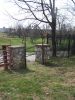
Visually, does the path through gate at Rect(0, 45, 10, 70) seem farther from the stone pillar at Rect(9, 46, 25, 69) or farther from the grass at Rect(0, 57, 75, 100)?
the grass at Rect(0, 57, 75, 100)

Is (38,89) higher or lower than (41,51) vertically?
lower

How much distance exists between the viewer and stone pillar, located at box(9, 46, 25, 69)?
12.4m

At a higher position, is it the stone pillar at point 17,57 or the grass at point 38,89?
the stone pillar at point 17,57

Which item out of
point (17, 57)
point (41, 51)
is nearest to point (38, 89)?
point (17, 57)

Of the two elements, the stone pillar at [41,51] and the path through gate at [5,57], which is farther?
the stone pillar at [41,51]

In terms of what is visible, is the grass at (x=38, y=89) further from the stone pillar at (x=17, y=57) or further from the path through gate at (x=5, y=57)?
the stone pillar at (x=17, y=57)

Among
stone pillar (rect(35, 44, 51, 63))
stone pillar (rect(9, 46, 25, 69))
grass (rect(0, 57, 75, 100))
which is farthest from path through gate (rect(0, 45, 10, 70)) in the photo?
stone pillar (rect(35, 44, 51, 63))

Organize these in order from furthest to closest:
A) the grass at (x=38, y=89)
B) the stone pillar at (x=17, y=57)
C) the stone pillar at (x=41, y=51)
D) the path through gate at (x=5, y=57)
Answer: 1. the stone pillar at (x=41, y=51)
2. the stone pillar at (x=17, y=57)
3. the path through gate at (x=5, y=57)
4. the grass at (x=38, y=89)

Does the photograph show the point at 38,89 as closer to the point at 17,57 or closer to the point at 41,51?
the point at 17,57

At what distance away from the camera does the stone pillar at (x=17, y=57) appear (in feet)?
40.5

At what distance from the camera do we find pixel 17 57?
12648 millimetres

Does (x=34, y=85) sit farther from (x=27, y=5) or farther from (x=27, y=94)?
(x=27, y=5)

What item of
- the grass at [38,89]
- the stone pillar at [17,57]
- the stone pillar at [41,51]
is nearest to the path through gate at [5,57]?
the stone pillar at [17,57]

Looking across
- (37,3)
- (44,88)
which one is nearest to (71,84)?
(44,88)
